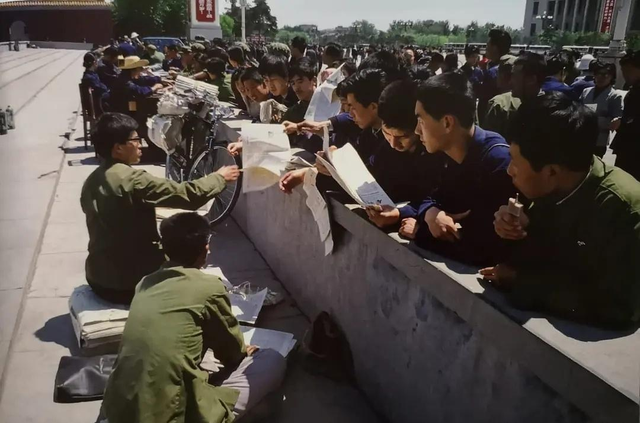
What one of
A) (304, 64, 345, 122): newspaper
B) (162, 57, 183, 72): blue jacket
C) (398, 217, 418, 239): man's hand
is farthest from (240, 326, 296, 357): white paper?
(162, 57, 183, 72): blue jacket

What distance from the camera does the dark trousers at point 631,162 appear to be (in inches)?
185

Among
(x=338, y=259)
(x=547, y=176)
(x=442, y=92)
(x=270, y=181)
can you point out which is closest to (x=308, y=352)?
(x=338, y=259)

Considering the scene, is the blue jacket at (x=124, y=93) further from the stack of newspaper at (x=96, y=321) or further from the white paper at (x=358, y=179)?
the white paper at (x=358, y=179)

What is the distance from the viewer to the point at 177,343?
7.20 ft

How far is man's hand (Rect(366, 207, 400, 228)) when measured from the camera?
100.0 inches

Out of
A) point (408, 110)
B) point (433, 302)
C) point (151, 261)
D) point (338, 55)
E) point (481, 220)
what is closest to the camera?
point (481, 220)

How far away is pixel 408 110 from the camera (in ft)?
8.64

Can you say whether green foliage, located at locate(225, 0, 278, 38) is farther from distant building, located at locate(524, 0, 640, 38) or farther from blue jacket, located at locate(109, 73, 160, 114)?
blue jacket, located at locate(109, 73, 160, 114)

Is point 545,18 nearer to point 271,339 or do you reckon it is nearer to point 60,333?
point 271,339

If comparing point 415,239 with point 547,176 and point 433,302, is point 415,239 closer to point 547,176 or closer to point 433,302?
point 433,302

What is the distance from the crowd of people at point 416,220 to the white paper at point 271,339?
0.36 metres

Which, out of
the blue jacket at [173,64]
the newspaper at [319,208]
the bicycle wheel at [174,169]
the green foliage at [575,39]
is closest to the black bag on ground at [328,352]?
the newspaper at [319,208]

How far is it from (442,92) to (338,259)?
135 cm

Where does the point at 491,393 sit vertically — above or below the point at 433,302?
below
